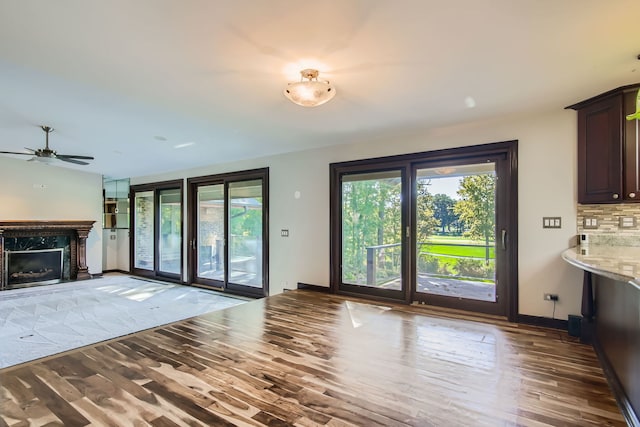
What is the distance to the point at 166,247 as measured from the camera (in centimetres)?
768

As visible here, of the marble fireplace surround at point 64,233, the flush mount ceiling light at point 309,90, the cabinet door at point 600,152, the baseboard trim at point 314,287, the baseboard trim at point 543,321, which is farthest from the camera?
the marble fireplace surround at point 64,233

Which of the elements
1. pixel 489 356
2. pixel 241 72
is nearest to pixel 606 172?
pixel 489 356

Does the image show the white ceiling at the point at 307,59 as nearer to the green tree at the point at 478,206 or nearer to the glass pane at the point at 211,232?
the green tree at the point at 478,206

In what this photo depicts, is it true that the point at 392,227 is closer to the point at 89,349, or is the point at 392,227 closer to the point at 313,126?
the point at 313,126

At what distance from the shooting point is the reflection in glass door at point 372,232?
4473 mm

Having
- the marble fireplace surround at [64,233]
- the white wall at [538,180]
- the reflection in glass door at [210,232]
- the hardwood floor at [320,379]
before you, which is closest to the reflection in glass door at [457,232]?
the white wall at [538,180]

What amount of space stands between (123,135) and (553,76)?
5.44m

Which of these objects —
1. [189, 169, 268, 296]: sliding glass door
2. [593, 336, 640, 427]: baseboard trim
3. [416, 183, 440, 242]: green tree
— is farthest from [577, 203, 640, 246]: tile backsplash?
[189, 169, 268, 296]: sliding glass door

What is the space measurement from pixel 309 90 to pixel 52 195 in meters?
7.95

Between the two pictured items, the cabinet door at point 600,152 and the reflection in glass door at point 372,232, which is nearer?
the cabinet door at point 600,152

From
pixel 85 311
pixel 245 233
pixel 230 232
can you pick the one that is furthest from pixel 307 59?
pixel 85 311

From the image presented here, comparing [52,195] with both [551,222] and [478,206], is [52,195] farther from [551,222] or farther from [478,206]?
[551,222]

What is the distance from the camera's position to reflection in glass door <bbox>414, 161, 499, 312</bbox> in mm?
3852

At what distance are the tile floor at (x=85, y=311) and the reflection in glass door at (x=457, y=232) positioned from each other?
11.0 ft
